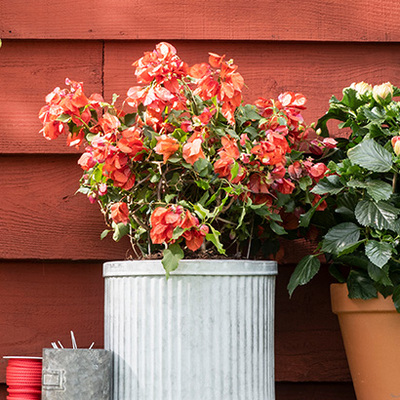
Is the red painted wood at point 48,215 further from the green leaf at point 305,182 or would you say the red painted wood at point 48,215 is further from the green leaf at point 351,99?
the green leaf at point 351,99

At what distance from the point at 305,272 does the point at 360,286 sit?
11 centimetres

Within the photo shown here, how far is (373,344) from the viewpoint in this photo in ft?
4.51

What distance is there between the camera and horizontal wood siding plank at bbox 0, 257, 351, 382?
5.33 feet

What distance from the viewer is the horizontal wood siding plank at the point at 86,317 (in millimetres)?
1624

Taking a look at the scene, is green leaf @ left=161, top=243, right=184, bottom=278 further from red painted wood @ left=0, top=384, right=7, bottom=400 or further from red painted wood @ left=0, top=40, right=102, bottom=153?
red painted wood @ left=0, top=384, right=7, bottom=400

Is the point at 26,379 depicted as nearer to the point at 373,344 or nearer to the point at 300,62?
the point at 373,344

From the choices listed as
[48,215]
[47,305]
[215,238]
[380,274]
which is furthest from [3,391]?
[380,274]

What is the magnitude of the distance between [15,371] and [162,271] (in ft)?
1.24

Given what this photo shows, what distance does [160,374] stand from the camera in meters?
1.31

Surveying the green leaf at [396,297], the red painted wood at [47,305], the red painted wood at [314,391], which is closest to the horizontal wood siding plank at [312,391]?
the red painted wood at [314,391]

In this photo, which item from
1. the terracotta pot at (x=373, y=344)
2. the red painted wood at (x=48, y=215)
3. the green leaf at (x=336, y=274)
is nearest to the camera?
the terracotta pot at (x=373, y=344)

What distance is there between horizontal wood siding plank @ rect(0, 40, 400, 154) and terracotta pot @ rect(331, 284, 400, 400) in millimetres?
503

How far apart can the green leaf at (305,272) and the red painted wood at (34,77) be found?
0.61 metres

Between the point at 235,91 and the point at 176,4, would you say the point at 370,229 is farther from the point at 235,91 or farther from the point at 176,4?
the point at 176,4
